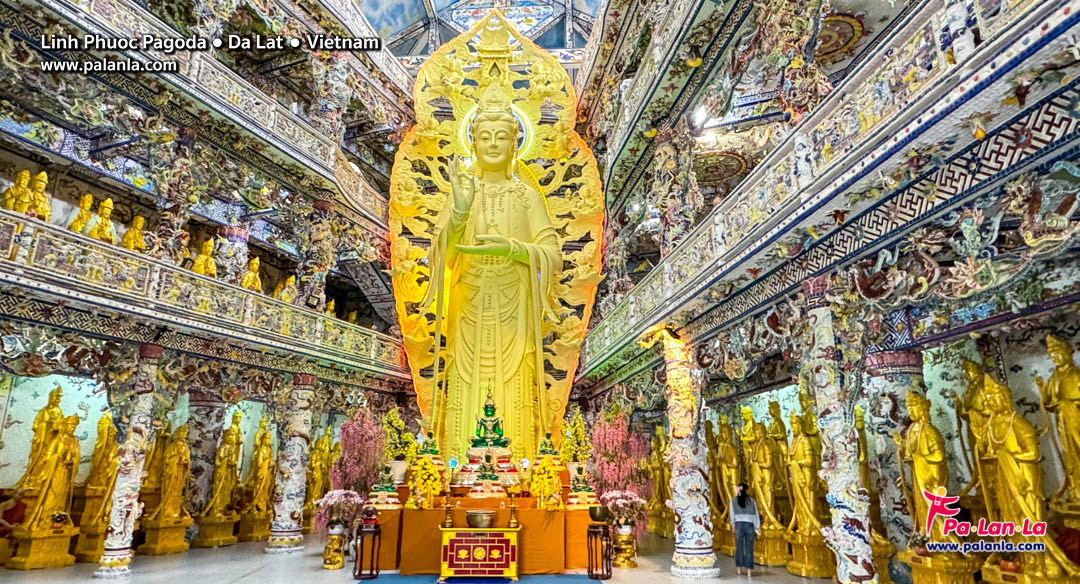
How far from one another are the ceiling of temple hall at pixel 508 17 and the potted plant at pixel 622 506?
1410 centimetres

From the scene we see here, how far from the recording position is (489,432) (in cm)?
719

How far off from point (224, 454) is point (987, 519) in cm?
1265

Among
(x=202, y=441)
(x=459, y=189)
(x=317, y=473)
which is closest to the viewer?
(x=459, y=189)

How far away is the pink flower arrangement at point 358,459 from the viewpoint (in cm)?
1059

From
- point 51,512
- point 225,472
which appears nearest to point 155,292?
point 51,512

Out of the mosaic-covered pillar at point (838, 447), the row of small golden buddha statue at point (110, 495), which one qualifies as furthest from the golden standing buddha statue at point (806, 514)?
the row of small golden buddha statue at point (110, 495)

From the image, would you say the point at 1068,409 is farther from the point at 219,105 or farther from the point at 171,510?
the point at 171,510

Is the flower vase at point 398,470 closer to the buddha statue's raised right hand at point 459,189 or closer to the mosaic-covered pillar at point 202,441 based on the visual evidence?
the buddha statue's raised right hand at point 459,189

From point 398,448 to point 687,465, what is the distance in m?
3.91

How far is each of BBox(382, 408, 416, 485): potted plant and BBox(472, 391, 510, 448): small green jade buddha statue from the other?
1.04 metres

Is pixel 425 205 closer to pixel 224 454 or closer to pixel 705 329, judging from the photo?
pixel 705 329

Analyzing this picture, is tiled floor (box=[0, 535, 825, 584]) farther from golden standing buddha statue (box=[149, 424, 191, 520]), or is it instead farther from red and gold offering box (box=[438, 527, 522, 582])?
golden standing buddha statue (box=[149, 424, 191, 520])

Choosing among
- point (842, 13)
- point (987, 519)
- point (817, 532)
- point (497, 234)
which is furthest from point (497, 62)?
point (987, 519)

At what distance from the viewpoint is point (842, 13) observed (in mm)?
7906
